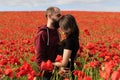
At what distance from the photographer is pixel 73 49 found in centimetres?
505

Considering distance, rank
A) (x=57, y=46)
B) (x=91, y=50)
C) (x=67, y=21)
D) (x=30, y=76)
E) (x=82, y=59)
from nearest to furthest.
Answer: (x=30, y=76)
(x=67, y=21)
(x=57, y=46)
(x=91, y=50)
(x=82, y=59)

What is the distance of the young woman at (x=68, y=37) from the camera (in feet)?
15.8

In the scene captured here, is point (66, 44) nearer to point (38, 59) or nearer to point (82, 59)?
point (38, 59)

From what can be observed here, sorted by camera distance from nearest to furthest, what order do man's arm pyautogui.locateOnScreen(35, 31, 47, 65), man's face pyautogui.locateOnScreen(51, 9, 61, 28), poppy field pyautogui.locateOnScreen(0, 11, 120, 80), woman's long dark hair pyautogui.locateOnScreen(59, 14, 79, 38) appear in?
poppy field pyautogui.locateOnScreen(0, 11, 120, 80) → woman's long dark hair pyautogui.locateOnScreen(59, 14, 79, 38) → man's face pyautogui.locateOnScreen(51, 9, 61, 28) → man's arm pyautogui.locateOnScreen(35, 31, 47, 65)

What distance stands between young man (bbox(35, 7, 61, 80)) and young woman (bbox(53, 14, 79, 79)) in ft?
0.99

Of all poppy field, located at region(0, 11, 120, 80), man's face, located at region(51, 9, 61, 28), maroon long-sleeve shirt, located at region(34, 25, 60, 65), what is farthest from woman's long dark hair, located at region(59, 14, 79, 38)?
maroon long-sleeve shirt, located at region(34, 25, 60, 65)

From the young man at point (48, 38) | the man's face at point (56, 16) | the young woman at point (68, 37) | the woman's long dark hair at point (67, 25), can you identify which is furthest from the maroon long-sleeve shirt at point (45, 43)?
the woman's long dark hair at point (67, 25)

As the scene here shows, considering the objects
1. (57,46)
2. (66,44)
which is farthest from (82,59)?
(66,44)

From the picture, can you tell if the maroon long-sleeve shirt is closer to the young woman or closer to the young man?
the young man

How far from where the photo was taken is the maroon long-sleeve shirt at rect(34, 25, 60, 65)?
5.31 m

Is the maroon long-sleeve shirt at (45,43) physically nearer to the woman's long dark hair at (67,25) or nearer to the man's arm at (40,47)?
the man's arm at (40,47)

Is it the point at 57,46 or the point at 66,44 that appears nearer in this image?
the point at 66,44

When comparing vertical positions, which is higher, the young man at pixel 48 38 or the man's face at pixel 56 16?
the man's face at pixel 56 16

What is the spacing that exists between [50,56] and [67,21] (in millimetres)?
870
